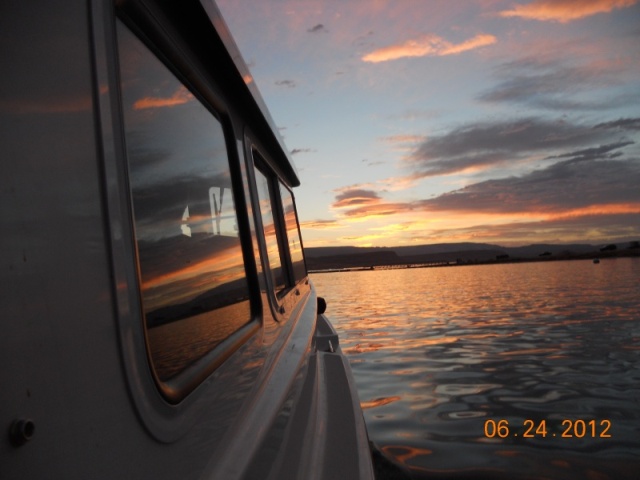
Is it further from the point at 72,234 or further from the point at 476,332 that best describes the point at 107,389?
the point at 476,332

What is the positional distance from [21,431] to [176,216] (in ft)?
3.02

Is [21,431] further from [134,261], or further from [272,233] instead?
[272,233]

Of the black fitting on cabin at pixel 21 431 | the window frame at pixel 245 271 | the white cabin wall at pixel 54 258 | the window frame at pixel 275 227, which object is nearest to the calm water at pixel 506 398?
the window frame at pixel 275 227

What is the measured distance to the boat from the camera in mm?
676

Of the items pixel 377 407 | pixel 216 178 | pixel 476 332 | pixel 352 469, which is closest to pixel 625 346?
pixel 476 332

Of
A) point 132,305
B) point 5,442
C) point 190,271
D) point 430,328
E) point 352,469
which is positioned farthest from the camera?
point 430,328

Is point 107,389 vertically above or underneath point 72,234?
underneath

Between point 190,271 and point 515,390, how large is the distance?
750 cm

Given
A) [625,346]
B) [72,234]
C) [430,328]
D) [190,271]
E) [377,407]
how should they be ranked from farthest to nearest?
[430,328] < [625,346] < [377,407] < [190,271] < [72,234]

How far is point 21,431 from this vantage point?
607 millimetres

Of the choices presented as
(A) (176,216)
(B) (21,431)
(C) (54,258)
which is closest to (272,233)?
(A) (176,216)

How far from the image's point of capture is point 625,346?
470 inches

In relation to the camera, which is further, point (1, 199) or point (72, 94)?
point (72, 94)
